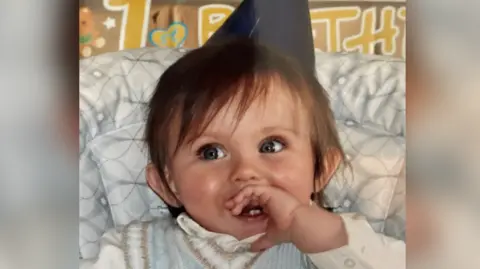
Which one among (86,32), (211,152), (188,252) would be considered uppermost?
(86,32)

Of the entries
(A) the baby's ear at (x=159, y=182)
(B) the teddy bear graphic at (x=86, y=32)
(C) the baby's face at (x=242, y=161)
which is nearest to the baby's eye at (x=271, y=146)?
(C) the baby's face at (x=242, y=161)

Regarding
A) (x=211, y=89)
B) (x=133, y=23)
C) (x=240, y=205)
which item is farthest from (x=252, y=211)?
(x=133, y=23)

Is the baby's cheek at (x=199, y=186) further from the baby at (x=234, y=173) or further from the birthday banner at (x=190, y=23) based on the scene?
the birthday banner at (x=190, y=23)

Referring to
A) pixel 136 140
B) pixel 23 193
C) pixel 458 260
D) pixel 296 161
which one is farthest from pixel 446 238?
pixel 23 193

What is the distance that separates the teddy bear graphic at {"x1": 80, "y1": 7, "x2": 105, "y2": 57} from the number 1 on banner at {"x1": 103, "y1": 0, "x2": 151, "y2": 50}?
0.03 m

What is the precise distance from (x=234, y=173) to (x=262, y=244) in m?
0.09

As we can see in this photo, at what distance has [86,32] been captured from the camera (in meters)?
0.71

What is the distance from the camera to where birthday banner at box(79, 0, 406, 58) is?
0.72 meters

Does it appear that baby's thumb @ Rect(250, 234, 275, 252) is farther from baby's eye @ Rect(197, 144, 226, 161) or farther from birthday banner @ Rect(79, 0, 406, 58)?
birthday banner @ Rect(79, 0, 406, 58)

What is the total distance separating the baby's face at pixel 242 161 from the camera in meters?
0.70

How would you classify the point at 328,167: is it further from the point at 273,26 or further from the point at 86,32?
the point at 86,32

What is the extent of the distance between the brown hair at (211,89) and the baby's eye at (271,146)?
39 millimetres

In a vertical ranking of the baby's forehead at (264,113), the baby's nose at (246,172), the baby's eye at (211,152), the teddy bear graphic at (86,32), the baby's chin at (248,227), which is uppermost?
the teddy bear graphic at (86,32)

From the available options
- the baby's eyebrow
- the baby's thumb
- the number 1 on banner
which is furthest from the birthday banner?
the baby's thumb
